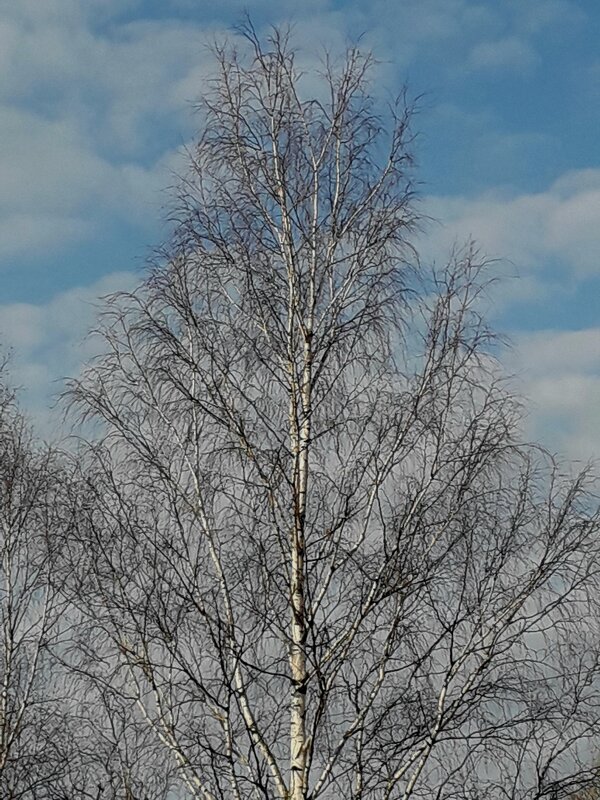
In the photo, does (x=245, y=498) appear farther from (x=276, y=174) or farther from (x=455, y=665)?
(x=276, y=174)

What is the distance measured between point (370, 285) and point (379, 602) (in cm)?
251

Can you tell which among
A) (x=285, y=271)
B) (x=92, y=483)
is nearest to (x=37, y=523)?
(x=92, y=483)

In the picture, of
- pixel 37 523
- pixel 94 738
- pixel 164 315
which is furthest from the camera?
pixel 37 523

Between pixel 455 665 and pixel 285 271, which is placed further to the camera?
pixel 285 271

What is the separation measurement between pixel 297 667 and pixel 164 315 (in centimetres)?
289

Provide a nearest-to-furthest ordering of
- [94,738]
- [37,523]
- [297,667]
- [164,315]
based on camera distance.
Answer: [297,667] < [164,315] < [94,738] < [37,523]

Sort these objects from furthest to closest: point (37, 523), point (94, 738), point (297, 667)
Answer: point (37, 523) → point (94, 738) → point (297, 667)

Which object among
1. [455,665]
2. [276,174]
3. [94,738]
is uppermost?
[276,174]

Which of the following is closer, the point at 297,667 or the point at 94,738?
the point at 297,667

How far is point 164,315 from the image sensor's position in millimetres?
9281

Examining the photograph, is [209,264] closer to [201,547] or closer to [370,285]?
[370,285]

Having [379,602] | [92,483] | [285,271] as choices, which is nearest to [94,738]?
[92,483]

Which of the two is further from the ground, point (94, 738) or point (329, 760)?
point (94, 738)

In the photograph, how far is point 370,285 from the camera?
9.46m
